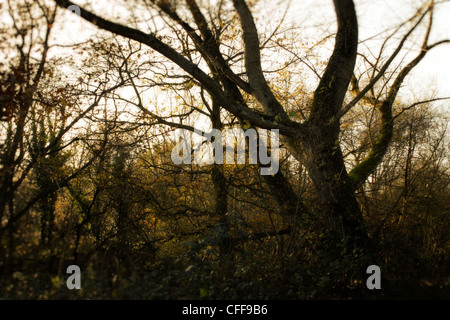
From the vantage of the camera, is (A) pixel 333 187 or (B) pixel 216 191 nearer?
(A) pixel 333 187

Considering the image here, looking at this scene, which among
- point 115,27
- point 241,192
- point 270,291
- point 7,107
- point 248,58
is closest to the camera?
point 270,291

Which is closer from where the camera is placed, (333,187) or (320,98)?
(333,187)

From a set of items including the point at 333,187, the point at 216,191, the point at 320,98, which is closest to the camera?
the point at 333,187

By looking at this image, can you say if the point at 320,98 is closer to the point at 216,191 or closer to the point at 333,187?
the point at 333,187

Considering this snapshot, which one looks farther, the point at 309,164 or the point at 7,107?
the point at 309,164

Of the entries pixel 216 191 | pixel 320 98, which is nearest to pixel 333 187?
pixel 320 98

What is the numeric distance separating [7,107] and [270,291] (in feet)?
15.2

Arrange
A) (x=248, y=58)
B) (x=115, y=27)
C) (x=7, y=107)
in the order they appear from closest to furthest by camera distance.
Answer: (x=7, y=107), (x=115, y=27), (x=248, y=58)

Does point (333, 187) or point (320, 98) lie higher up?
point (320, 98)

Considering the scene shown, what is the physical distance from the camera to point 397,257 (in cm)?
543

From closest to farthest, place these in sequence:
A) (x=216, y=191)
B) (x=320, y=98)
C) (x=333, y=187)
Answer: (x=333, y=187) < (x=320, y=98) < (x=216, y=191)

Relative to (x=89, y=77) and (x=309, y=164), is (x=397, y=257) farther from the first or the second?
(x=89, y=77)
